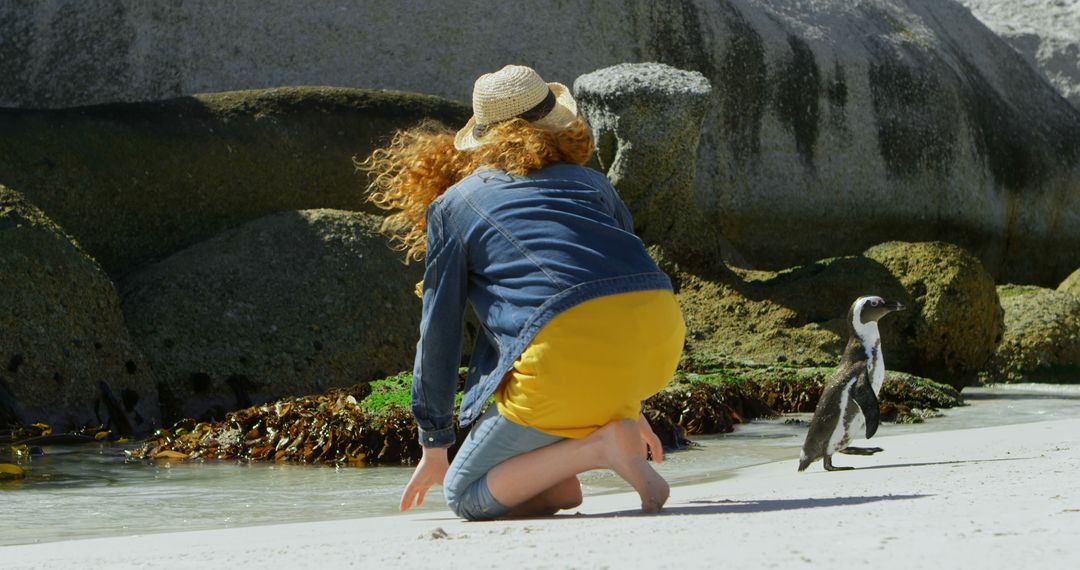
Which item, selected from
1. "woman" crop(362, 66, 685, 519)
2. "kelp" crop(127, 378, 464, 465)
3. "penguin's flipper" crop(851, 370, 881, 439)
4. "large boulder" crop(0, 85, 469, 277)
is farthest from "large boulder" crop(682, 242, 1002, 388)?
"woman" crop(362, 66, 685, 519)

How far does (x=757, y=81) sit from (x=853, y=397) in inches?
436

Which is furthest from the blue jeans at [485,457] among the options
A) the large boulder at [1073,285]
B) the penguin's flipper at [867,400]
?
the large boulder at [1073,285]

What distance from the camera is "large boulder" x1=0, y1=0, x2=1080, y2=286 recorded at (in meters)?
14.2

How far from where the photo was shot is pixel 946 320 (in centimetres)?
1101

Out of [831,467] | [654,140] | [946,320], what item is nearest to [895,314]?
[946,320]

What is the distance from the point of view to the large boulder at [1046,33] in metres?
24.0

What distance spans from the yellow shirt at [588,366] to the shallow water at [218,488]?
1.12 metres

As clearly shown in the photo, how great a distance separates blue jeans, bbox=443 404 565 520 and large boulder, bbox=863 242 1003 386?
7.66 m

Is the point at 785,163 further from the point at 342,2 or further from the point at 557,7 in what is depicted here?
the point at 342,2

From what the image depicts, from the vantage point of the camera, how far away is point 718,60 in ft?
52.5

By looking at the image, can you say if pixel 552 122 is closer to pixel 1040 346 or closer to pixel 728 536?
pixel 728 536

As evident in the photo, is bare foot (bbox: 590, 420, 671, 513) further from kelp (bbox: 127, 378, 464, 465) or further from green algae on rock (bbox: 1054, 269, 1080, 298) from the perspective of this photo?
green algae on rock (bbox: 1054, 269, 1080, 298)

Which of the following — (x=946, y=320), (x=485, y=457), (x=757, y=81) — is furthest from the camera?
(x=757, y=81)


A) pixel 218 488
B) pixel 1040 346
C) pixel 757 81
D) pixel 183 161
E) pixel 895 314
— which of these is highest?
pixel 757 81
